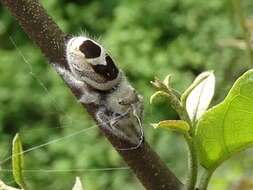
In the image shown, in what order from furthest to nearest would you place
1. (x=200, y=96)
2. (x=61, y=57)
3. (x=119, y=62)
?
(x=119, y=62)
(x=200, y=96)
(x=61, y=57)

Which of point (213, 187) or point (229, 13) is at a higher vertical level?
point (213, 187)

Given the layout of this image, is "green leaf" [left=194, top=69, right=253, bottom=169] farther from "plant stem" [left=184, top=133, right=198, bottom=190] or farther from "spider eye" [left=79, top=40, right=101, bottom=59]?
"spider eye" [left=79, top=40, right=101, bottom=59]

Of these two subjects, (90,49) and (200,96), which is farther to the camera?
(200,96)

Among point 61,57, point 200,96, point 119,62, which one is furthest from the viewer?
point 119,62

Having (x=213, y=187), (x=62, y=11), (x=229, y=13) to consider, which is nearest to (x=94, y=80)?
(x=213, y=187)

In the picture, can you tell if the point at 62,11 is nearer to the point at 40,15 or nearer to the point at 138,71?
the point at 138,71

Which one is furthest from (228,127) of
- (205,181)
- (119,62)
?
(119,62)

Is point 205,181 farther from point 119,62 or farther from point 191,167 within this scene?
point 119,62

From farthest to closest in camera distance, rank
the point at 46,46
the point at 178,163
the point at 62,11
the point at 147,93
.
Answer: the point at 62,11 → the point at 147,93 → the point at 178,163 → the point at 46,46
